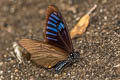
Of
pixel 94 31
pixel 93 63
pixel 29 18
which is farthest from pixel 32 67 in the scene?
pixel 29 18

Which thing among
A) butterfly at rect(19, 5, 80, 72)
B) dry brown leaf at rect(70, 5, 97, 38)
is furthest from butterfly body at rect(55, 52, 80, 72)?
dry brown leaf at rect(70, 5, 97, 38)

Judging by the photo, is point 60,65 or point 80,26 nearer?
point 60,65

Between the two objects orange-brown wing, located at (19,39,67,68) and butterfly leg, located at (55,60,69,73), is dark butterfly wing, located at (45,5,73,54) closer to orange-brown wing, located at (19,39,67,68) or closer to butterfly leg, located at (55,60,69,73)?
orange-brown wing, located at (19,39,67,68)

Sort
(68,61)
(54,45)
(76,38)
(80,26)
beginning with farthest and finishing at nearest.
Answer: (80,26)
(76,38)
(68,61)
(54,45)

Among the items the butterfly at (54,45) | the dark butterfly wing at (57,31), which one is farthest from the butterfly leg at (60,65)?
the dark butterfly wing at (57,31)

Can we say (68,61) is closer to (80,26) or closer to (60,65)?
(60,65)

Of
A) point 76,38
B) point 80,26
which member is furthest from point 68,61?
point 80,26
